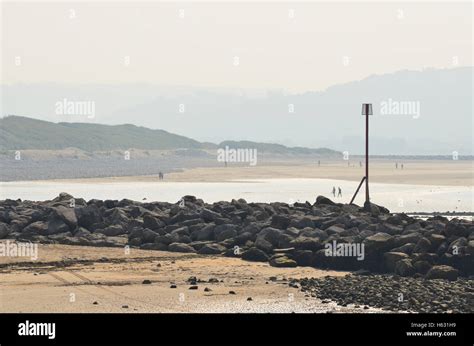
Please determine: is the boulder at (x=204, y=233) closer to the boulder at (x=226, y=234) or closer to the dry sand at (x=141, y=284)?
the boulder at (x=226, y=234)

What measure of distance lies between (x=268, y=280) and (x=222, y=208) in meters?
12.0

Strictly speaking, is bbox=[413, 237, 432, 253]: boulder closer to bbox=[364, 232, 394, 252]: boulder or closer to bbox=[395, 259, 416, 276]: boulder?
bbox=[364, 232, 394, 252]: boulder

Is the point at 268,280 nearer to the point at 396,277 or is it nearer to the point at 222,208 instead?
the point at 396,277

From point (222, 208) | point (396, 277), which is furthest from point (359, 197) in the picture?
point (396, 277)

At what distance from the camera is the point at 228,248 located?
2894 centimetres

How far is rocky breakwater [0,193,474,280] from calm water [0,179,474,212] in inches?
540

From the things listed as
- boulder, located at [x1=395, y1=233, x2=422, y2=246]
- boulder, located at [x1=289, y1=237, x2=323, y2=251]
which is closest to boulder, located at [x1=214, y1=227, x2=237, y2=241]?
boulder, located at [x1=289, y1=237, x2=323, y2=251]

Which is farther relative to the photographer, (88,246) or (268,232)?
(88,246)

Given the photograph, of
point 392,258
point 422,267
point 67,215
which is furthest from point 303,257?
point 67,215

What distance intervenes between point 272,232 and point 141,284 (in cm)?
703

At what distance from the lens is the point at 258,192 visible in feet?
198

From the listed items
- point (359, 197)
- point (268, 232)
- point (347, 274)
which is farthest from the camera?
point (359, 197)
